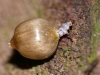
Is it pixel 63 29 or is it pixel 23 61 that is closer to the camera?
pixel 63 29

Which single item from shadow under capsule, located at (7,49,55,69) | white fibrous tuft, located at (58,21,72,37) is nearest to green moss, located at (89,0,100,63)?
white fibrous tuft, located at (58,21,72,37)

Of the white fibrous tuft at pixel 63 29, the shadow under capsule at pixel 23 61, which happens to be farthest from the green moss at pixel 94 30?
the shadow under capsule at pixel 23 61

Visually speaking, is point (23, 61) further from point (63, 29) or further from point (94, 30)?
point (94, 30)

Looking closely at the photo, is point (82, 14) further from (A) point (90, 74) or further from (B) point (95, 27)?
(A) point (90, 74)

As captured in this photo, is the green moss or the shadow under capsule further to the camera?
the shadow under capsule

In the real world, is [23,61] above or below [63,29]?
below

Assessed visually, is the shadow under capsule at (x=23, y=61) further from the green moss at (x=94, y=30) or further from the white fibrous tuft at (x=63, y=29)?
the green moss at (x=94, y=30)

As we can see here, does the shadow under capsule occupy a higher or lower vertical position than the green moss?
lower

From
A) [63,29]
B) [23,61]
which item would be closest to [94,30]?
[63,29]

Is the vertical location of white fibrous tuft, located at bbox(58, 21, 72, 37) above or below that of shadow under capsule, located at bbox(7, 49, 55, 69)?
above

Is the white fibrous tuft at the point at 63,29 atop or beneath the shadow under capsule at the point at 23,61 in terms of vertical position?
atop

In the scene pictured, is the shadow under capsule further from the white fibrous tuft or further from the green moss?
the green moss
